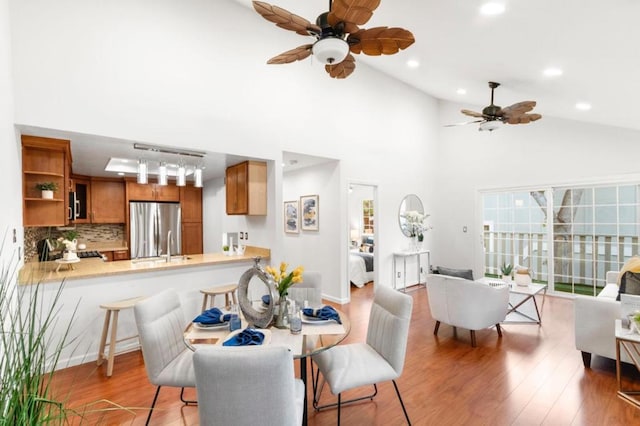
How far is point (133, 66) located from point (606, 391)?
5.39 metres

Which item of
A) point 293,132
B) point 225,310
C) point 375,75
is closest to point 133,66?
point 293,132

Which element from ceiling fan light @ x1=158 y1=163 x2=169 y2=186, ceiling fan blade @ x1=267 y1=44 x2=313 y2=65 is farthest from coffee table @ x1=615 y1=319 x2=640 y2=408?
ceiling fan light @ x1=158 y1=163 x2=169 y2=186

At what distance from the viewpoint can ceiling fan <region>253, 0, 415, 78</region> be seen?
211cm

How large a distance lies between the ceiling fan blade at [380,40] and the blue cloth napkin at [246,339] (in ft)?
6.95

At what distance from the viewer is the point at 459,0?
2830 millimetres

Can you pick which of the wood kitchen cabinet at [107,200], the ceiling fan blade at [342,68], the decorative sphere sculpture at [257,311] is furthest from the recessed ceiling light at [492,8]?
the wood kitchen cabinet at [107,200]

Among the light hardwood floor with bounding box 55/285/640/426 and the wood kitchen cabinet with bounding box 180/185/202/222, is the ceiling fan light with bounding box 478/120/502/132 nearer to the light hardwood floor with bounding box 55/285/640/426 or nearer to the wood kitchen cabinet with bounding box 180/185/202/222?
the light hardwood floor with bounding box 55/285/640/426

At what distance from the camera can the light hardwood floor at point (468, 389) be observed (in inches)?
96.9

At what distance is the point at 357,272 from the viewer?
22.1ft

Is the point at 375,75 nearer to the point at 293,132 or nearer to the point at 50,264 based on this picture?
the point at 293,132

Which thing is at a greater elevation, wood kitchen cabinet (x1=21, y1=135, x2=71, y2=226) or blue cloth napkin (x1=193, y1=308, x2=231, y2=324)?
wood kitchen cabinet (x1=21, y1=135, x2=71, y2=226)

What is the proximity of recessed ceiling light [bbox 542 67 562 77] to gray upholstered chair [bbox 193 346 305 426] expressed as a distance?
400cm

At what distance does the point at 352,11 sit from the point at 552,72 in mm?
2850

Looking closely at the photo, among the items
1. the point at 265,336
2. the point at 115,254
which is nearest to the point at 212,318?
the point at 265,336
